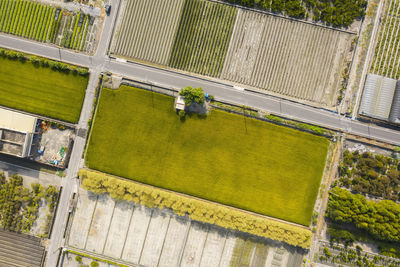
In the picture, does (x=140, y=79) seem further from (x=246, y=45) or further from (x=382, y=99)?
(x=382, y=99)

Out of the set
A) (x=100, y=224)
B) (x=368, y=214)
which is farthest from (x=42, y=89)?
(x=368, y=214)

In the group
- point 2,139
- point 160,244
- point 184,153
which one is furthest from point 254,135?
point 2,139

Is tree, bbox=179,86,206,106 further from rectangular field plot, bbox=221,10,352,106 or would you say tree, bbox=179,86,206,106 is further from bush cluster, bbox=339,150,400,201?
bush cluster, bbox=339,150,400,201

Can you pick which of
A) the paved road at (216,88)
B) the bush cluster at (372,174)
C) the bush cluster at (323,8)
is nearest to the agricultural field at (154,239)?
the bush cluster at (372,174)

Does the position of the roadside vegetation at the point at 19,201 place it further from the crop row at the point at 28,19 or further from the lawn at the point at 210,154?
the crop row at the point at 28,19

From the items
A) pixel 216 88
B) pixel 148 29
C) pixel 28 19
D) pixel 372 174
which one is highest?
pixel 148 29
